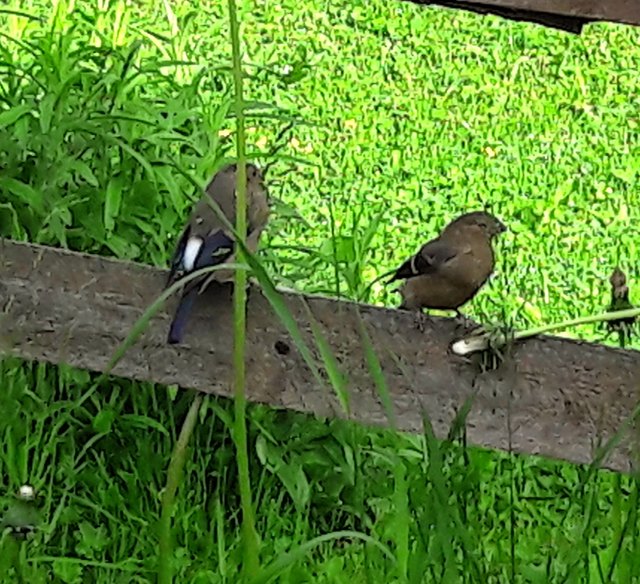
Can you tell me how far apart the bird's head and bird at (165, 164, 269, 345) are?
18.3 inches

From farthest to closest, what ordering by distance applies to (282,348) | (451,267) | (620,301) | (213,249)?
(451,267), (213,249), (282,348), (620,301)

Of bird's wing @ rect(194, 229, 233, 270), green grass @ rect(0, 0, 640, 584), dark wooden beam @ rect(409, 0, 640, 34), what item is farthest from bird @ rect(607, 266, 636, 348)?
bird's wing @ rect(194, 229, 233, 270)

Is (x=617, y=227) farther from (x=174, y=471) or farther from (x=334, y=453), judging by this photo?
(x=174, y=471)

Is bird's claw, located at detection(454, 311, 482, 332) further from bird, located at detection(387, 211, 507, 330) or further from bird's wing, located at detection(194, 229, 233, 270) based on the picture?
bird, located at detection(387, 211, 507, 330)

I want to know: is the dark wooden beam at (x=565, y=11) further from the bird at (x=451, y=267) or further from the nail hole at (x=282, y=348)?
the bird at (x=451, y=267)

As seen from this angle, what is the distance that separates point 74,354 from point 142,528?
21.7 inches

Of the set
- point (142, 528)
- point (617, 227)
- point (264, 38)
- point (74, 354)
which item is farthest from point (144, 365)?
point (264, 38)

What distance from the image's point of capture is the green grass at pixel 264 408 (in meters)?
2.02

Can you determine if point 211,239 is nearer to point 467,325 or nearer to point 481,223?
point 467,325

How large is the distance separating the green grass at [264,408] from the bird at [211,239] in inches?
6.6

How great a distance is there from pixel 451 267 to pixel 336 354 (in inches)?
29.8

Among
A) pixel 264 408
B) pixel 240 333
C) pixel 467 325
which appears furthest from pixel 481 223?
pixel 240 333

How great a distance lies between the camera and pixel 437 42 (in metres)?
8.55

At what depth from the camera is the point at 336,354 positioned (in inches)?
103
